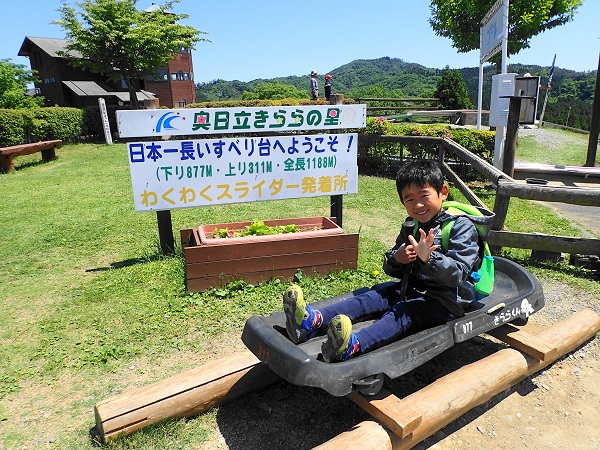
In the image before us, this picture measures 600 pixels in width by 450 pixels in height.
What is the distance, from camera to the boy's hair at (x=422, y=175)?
8.07 feet

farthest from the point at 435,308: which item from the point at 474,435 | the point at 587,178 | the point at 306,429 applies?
the point at 587,178

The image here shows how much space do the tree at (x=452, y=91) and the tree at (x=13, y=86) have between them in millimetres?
25032

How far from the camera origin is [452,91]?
25625 millimetres

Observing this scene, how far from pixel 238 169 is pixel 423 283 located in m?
2.40

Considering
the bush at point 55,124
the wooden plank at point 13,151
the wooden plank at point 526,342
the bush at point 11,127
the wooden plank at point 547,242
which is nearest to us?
the wooden plank at point 526,342

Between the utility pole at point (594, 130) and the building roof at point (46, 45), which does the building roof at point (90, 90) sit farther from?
the utility pole at point (594, 130)

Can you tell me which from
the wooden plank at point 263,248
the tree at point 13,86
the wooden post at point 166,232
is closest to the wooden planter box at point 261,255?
the wooden plank at point 263,248

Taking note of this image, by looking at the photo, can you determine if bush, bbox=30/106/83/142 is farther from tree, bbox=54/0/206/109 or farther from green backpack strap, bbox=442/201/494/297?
green backpack strap, bbox=442/201/494/297

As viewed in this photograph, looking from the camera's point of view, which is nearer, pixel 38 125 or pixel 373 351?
pixel 373 351

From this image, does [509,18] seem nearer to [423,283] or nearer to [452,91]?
[452,91]

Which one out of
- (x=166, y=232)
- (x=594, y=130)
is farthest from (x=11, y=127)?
(x=594, y=130)

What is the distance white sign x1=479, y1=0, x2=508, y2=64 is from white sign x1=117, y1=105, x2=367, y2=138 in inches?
264

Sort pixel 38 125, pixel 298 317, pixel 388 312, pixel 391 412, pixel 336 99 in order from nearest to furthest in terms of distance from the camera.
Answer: pixel 391 412
pixel 298 317
pixel 388 312
pixel 336 99
pixel 38 125

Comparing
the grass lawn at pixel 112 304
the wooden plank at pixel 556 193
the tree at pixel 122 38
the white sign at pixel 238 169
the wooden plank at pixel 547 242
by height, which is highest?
the tree at pixel 122 38
